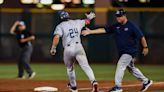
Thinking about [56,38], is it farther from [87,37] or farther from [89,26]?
[87,37]

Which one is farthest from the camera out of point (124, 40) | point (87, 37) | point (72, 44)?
point (87, 37)

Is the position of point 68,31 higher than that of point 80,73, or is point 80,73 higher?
point 68,31

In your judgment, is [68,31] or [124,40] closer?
[68,31]

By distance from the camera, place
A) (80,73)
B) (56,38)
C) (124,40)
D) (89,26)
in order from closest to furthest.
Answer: (56,38), (124,40), (80,73), (89,26)

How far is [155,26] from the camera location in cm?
2667

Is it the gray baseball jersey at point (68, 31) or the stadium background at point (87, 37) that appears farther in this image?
the stadium background at point (87, 37)

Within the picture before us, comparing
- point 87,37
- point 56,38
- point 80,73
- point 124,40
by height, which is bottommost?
point 87,37

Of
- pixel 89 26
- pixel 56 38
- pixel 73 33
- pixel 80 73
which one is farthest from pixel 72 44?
pixel 89 26

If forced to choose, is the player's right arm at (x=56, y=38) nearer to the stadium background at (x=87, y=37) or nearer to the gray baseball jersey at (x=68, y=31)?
the gray baseball jersey at (x=68, y=31)

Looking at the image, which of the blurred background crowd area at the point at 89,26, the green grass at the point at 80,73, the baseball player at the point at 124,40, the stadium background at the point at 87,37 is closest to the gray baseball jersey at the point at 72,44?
the baseball player at the point at 124,40

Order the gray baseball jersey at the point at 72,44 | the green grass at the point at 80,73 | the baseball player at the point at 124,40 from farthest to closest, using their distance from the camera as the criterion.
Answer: the green grass at the point at 80,73 < the baseball player at the point at 124,40 < the gray baseball jersey at the point at 72,44

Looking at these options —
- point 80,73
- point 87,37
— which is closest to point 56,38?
point 80,73

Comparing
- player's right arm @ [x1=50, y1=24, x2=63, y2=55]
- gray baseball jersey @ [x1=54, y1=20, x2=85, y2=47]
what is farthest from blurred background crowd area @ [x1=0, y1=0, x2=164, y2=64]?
player's right arm @ [x1=50, y1=24, x2=63, y2=55]

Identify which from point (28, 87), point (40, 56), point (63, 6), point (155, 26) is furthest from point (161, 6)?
point (28, 87)
